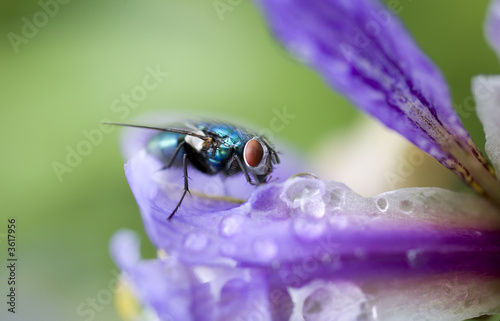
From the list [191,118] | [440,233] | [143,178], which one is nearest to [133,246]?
[143,178]

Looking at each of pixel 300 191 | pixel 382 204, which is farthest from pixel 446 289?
pixel 300 191

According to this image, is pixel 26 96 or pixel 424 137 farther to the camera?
pixel 26 96

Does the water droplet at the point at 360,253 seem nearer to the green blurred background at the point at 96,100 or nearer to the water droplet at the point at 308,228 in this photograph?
the water droplet at the point at 308,228

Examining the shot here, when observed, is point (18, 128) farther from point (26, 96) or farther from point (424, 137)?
point (424, 137)

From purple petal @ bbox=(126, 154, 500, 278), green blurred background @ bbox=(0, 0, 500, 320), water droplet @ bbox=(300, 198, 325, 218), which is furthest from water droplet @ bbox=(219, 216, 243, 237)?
green blurred background @ bbox=(0, 0, 500, 320)

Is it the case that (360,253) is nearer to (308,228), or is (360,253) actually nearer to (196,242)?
(308,228)

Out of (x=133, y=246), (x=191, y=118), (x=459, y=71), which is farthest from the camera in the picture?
(x=459, y=71)

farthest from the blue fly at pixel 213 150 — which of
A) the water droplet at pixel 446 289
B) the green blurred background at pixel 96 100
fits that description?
the green blurred background at pixel 96 100
